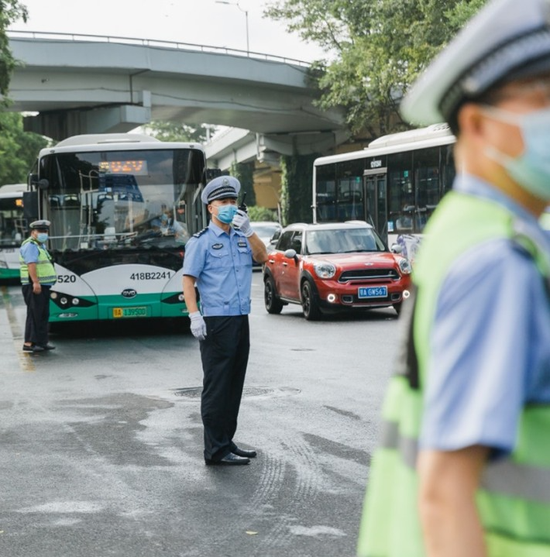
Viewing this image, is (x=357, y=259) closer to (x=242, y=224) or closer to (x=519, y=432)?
(x=242, y=224)

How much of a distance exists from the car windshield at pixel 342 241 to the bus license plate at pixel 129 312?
158 inches

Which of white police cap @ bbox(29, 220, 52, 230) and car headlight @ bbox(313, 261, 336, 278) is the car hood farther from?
white police cap @ bbox(29, 220, 52, 230)

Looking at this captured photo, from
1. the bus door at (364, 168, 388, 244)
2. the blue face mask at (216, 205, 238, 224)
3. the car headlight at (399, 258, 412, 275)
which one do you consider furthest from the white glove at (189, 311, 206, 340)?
the bus door at (364, 168, 388, 244)

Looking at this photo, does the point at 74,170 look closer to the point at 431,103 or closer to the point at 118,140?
the point at 118,140

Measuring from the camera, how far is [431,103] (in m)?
1.92

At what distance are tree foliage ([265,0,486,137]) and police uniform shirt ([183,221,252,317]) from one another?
2141 centimetres

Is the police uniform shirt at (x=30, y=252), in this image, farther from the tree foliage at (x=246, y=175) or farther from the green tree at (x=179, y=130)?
the green tree at (x=179, y=130)

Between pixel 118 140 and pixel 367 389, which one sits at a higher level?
pixel 118 140

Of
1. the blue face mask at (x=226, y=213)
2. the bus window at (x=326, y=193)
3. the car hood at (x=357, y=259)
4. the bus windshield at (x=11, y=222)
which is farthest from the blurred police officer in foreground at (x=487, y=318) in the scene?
the bus windshield at (x=11, y=222)

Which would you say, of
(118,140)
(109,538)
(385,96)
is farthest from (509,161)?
(385,96)

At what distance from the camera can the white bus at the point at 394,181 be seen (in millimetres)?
24266

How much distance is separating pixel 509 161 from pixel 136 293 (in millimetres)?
15556

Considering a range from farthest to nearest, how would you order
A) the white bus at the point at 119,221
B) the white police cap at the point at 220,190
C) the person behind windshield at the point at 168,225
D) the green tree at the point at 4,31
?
the green tree at the point at 4,31, the person behind windshield at the point at 168,225, the white bus at the point at 119,221, the white police cap at the point at 220,190

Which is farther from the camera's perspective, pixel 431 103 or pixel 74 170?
pixel 74 170
